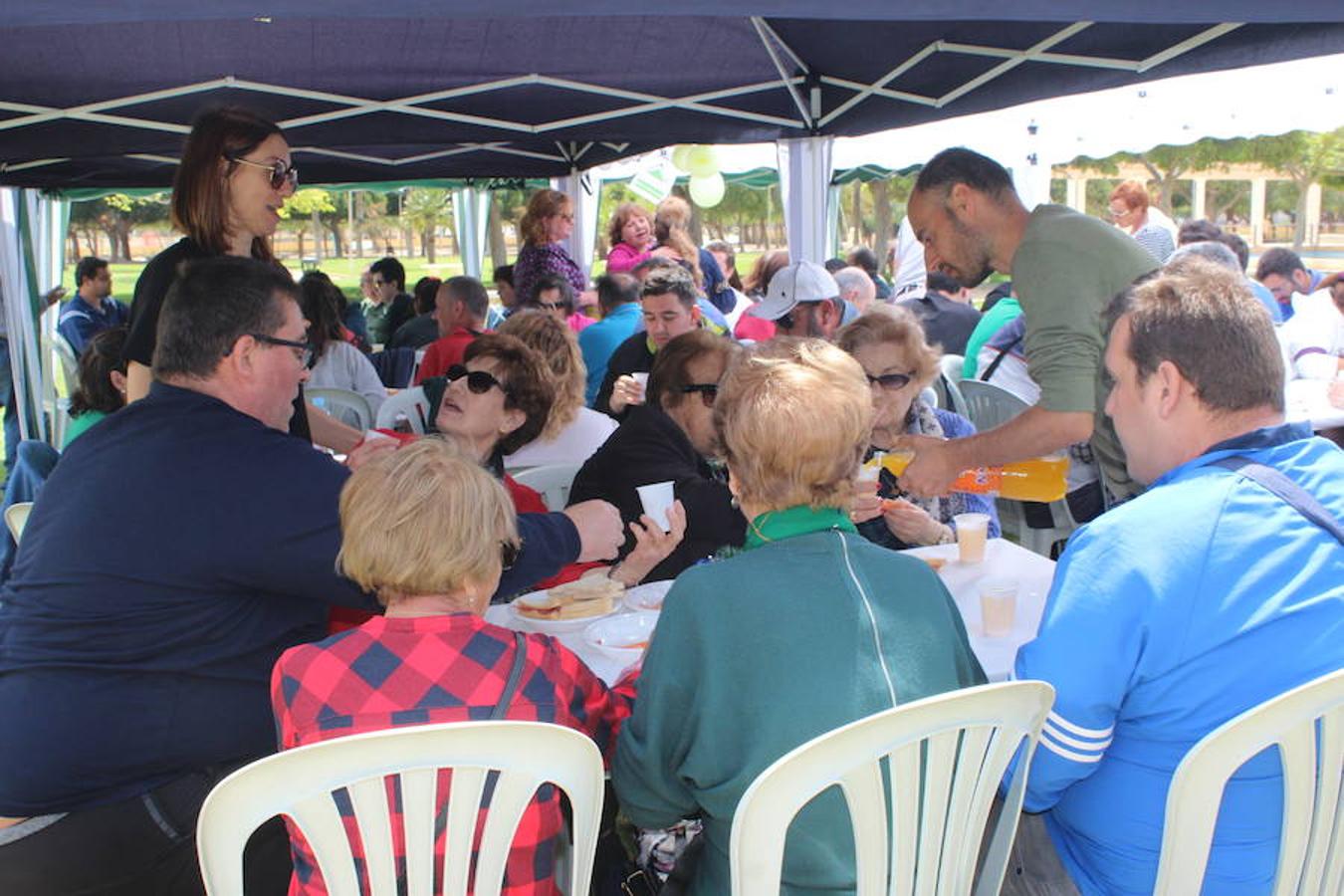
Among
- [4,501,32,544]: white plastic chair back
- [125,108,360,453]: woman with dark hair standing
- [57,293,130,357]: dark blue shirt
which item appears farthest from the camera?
[57,293,130,357]: dark blue shirt

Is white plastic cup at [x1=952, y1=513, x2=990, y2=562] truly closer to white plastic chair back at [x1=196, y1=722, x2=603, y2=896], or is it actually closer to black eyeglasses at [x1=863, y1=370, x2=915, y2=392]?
black eyeglasses at [x1=863, y1=370, x2=915, y2=392]

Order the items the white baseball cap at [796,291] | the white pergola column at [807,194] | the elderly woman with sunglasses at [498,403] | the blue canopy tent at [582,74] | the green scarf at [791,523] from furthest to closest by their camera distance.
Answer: the white pergola column at [807,194], the white baseball cap at [796,291], the blue canopy tent at [582,74], the elderly woman with sunglasses at [498,403], the green scarf at [791,523]

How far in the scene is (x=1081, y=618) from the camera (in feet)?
4.95

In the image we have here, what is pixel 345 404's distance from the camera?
5.63 metres

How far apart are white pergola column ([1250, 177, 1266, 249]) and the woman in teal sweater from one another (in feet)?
151

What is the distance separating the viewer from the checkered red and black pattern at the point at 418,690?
150 centimetres

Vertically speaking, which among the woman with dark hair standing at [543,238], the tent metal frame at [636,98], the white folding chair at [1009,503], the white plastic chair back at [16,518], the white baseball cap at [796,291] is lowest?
the white folding chair at [1009,503]

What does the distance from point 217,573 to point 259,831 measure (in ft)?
1.57

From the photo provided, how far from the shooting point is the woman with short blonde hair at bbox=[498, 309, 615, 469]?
345 cm

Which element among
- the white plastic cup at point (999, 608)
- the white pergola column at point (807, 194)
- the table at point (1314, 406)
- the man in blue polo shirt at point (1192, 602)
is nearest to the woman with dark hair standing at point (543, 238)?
the white pergola column at point (807, 194)

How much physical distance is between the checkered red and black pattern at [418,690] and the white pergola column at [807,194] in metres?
4.72

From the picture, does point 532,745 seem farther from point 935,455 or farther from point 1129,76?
point 1129,76

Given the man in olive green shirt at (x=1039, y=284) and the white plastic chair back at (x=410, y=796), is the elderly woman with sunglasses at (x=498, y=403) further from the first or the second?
the white plastic chair back at (x=410, y=796)

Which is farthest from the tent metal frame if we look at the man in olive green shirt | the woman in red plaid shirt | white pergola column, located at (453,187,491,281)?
white pergola column, located at (453,187,491,281)
